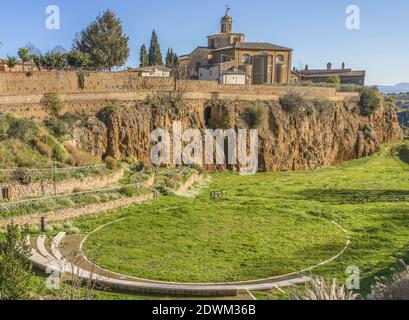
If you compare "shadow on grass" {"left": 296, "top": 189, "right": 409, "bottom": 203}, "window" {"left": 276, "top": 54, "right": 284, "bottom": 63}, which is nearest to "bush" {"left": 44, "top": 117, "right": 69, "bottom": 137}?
"shadow on grass" {"left": 296, "top": 189, "right": 409, "bottom": 203}

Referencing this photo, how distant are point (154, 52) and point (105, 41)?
92.6 ft

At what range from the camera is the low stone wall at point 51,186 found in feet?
85.4

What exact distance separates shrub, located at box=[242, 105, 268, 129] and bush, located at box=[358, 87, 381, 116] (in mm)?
23992

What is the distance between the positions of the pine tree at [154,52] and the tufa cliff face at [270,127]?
32306 millimetres

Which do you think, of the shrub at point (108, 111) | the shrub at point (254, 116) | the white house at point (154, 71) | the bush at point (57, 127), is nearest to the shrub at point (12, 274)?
the bush at point (57, 127)

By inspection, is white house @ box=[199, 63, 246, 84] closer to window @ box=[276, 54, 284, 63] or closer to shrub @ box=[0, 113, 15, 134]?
window @ box=[276, 54, 284, 63]

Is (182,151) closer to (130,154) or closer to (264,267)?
(130,154)

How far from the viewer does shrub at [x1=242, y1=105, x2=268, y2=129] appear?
5481cm

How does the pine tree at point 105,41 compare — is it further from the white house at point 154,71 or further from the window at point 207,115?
the window at point 207,115

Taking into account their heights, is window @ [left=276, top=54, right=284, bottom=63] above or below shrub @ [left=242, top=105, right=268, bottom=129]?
above

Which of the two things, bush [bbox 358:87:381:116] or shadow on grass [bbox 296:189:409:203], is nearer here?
shadow on grass [bbox 296:189:409:203]

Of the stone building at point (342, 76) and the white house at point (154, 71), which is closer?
the white house at point (154, 71)

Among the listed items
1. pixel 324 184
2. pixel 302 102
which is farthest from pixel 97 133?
pixel 302 102

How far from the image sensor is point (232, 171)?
51.8 meters
